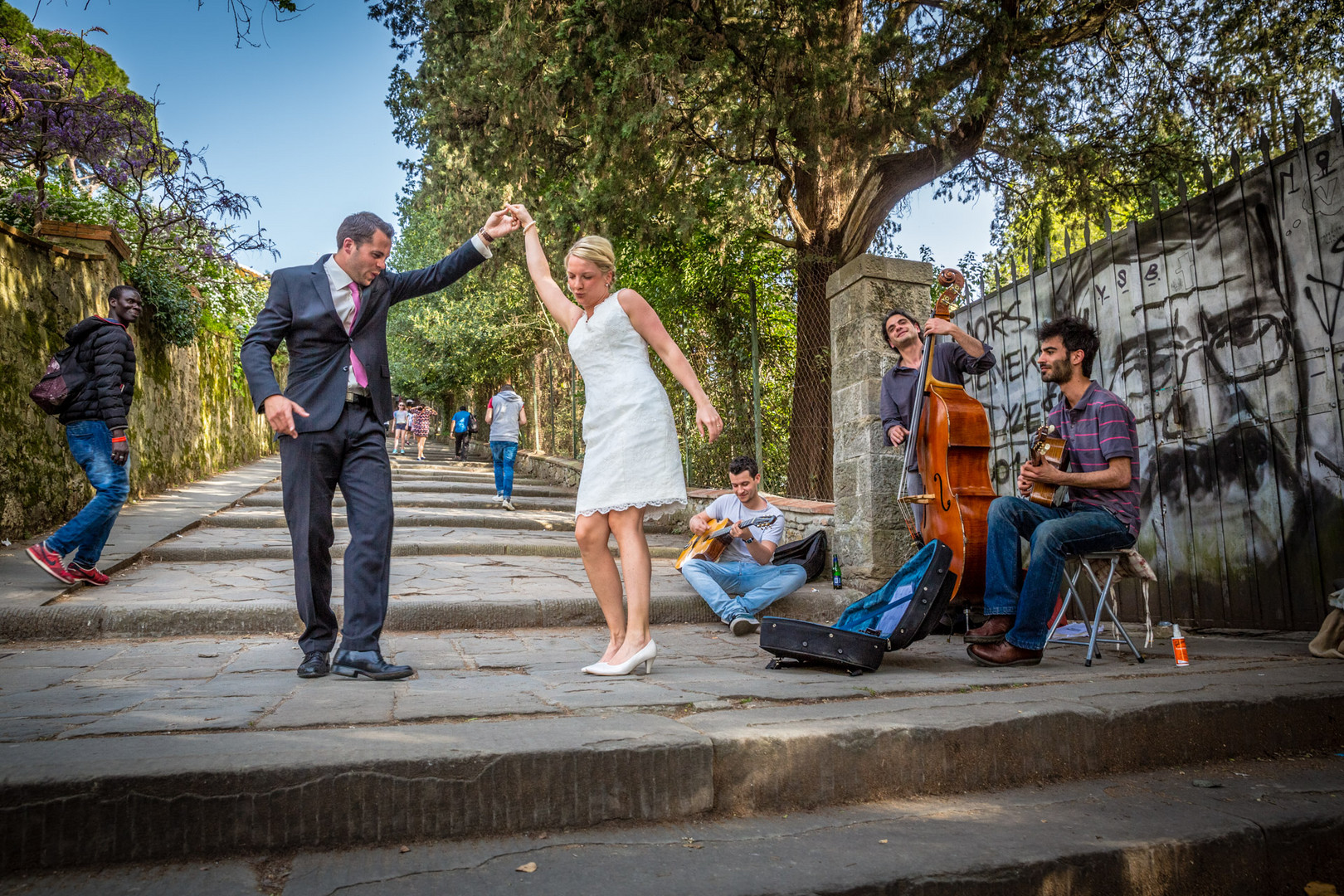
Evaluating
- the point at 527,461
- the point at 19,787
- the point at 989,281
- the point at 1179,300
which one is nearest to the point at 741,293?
the point at 989,281

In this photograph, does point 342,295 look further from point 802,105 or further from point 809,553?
point 802,105

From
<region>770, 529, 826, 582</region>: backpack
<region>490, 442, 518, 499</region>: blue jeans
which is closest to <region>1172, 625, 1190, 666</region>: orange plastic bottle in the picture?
<region>770, 529, 826, 582</region>: backpack

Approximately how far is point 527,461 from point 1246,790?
54.8ft

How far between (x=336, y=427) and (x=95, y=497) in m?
2.84

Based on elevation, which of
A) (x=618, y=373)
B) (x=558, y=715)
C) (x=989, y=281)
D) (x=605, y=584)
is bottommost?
(x=558, y=715)

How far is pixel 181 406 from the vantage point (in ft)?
37.2

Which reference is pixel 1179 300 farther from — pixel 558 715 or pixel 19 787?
pixel 19 787

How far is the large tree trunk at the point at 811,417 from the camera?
316 inches

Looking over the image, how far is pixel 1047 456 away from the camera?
4.09 meters

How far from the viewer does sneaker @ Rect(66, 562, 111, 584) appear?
5039 millimetres

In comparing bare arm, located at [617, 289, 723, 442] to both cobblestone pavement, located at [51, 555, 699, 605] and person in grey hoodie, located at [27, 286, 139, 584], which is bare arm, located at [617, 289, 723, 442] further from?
person in grey hoodie, located at [27, 286, 139, 584]

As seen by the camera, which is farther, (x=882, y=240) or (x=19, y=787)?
(x=882, y=240)

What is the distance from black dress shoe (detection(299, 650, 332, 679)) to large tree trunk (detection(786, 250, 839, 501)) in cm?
532

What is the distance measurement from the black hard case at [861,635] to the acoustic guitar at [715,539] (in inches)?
67.6
